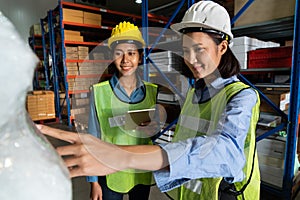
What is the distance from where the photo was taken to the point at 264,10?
68.1 inches

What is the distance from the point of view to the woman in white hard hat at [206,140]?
447 millimetres

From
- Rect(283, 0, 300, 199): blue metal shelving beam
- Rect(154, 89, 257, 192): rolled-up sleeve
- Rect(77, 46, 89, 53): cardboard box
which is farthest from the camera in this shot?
Rect(77, 46, 89, 53): cardboard box

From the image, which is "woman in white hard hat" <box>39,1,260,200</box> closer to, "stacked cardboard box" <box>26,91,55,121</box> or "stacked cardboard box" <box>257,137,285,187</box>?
"stacked cardboard box" <box>257,137,285,187</box>

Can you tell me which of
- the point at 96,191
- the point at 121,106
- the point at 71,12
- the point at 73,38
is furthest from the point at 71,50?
the point at 96,191

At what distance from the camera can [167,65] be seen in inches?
107

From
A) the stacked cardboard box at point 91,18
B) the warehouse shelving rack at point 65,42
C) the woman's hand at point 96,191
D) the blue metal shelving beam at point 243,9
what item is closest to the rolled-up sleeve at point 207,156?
the woman's hand at point 96,191

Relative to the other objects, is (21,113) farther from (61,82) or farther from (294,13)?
(61,82)

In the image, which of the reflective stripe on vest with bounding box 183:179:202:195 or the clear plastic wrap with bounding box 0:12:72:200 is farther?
the reflective stripe on vest with bounding box 183:179:202:195

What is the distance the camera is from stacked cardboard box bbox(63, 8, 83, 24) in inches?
174

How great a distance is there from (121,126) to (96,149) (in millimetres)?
770

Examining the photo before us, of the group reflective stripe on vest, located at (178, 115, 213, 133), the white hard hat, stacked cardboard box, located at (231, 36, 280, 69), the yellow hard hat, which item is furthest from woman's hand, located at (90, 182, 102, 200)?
stacked cardboard box, located at (231, 36, 280, 69)

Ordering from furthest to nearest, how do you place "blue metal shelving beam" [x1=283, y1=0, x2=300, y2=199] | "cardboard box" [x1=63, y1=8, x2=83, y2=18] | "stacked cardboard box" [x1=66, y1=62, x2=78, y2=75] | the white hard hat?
"stacked cardboard box" [x1=66, y1=62, x2=78, y2=75] < "cardboard box" [x1=63, y1=8, x2=83, y2=18] < "blue metal shelving beam" [x1=283, y1=0, x2=300, y2=199] < the white hard hat

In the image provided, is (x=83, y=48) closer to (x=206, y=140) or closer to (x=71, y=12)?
(x=71, y=12)

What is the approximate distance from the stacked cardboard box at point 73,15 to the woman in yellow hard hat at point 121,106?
3810 millimetres
